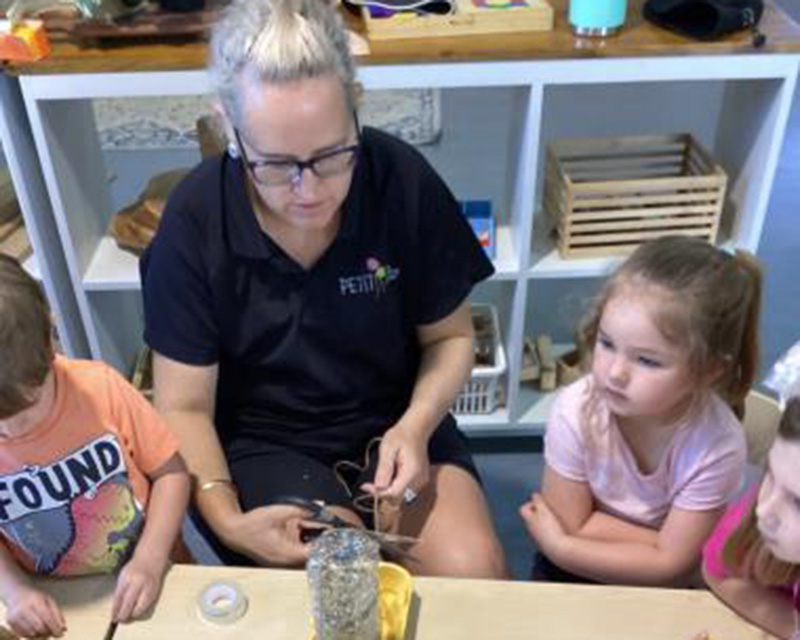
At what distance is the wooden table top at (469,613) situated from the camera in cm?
92

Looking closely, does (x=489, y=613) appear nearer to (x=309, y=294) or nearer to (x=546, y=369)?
(x=309, y=294)

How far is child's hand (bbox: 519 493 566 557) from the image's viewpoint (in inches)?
49.3

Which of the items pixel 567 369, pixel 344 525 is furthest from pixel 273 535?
pixel 567 369

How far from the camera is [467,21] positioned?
1.62 meters

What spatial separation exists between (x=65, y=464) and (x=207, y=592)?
0.23m

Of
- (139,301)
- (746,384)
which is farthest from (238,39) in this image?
(139,301)

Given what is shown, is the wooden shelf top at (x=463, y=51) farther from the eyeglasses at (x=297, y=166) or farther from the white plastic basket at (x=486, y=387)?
the white plastic basket at (x=486, y=387)

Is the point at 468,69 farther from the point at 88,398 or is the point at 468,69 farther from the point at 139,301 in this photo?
the point at 139,301

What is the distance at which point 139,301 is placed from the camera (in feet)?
7.41

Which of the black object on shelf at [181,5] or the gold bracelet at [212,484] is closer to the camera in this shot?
the gold bracelet at [212,484]

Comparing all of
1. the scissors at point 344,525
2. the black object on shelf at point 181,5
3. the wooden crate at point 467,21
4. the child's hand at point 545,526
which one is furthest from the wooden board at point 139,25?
the child's hand at point 545,526

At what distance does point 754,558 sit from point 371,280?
63cm

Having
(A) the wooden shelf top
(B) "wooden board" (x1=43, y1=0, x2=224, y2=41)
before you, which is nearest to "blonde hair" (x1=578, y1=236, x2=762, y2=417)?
(A) the wooden shelf top

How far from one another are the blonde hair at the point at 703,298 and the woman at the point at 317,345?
0.92 ft
